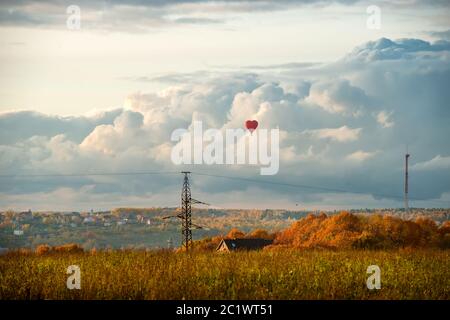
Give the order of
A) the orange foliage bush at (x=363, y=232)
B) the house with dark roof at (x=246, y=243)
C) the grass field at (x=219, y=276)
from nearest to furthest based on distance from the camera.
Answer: the grass field at (x=219, y=276) < the orange foliage bush at (x=363, y=232) < the house with dark roof at (x=246, y=243)

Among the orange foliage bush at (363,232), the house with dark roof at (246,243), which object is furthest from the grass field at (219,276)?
the house with dark roof at (246,243)

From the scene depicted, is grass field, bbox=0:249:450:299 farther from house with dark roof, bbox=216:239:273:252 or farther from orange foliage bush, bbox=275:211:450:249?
house with dark roof, bbox=216:239:273:252

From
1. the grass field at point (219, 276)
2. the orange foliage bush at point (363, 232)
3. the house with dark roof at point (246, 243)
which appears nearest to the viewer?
the grass field at point (219, 276)

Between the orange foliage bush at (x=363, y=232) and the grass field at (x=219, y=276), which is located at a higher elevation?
the orange foliage bush at (x=363, y=232)

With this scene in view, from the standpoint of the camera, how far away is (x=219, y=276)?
23422 mm

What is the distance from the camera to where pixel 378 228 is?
4744 centimetres

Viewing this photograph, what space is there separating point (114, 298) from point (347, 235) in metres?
27.0

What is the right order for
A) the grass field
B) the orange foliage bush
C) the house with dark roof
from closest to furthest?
the grass field, the orange foliage bush, the house with dark roof

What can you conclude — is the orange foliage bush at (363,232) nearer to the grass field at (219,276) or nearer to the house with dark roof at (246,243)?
the grass field at (219,276)

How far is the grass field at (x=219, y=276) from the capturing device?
21297 mm

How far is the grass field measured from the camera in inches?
838

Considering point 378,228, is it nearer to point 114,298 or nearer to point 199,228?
point 199,228

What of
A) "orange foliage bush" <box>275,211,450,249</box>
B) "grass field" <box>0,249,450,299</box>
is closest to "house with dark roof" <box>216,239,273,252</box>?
"orange foliage bush" <box>275,211,450,249</box>

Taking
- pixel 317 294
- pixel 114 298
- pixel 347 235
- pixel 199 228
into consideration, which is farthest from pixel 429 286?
pixel 199 228
